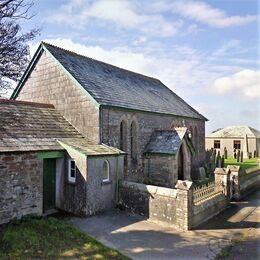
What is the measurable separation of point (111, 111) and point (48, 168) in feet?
16.3

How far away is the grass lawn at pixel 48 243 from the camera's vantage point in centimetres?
904

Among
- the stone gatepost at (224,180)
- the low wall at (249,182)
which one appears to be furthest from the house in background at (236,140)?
the stone gatepost at (224,180)

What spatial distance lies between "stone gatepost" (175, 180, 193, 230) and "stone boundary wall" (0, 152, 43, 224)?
6.20m

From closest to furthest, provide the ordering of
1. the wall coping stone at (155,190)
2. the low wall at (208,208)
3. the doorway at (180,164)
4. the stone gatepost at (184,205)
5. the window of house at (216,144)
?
the stone gatepost at (184,205) → the wall coping stone at (155,190) → the low wall at (208,208) → the doorway at (180,164) → the window of house at (216,144)

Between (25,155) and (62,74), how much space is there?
23.1ft

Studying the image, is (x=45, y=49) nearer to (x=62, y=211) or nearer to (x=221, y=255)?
(x=62, y=211)

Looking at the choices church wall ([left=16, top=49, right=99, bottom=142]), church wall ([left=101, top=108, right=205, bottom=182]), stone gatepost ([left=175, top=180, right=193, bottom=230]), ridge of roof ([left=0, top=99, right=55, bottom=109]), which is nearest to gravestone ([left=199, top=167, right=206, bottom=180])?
church wall ([left=101, top=108, right=205, bottom=182])

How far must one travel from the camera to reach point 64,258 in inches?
349

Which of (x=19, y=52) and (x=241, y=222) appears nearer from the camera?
(x=241, y=222)

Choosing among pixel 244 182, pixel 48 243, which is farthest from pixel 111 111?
pixel 244 182

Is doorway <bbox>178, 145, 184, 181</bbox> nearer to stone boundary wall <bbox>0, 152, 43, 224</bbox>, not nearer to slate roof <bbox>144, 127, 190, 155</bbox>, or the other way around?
slate roof <bbox>144, 127, 190, 155</bbox>

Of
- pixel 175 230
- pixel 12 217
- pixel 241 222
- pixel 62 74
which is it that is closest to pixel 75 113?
pixel 62 74

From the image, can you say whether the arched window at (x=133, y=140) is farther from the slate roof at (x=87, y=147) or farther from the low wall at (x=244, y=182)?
the low wall at (x=244, y=182)

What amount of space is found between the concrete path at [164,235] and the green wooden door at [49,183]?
201cm
